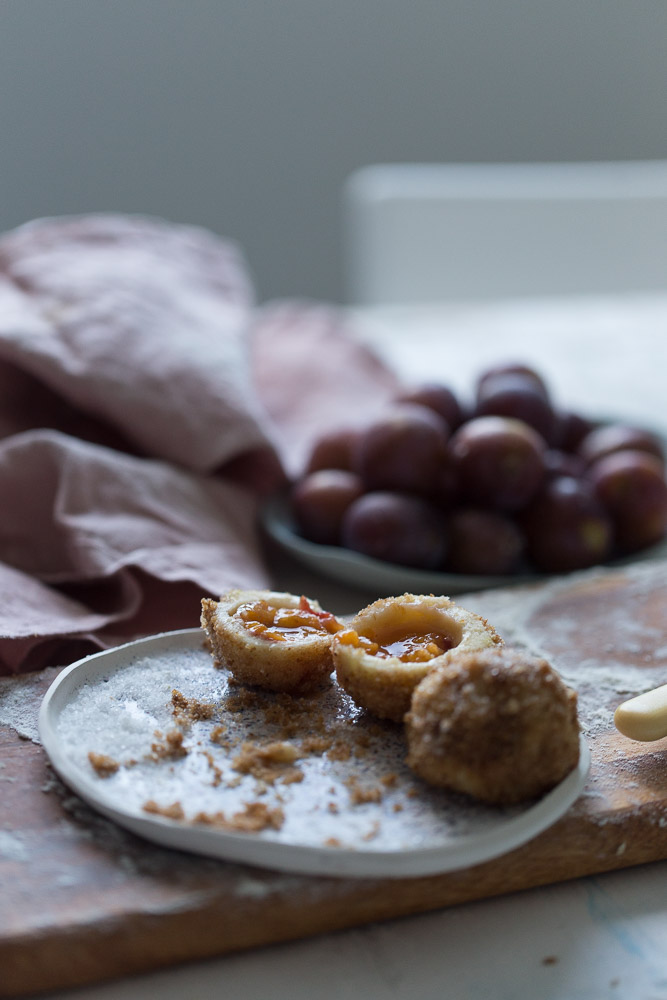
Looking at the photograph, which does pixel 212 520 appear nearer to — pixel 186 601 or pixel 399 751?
pixel 186 601

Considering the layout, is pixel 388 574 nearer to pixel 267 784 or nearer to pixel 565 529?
pixel 565 529

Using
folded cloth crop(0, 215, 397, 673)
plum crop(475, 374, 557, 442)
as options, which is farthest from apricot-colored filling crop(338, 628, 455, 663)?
plum crop(475, 374, 557, 442)

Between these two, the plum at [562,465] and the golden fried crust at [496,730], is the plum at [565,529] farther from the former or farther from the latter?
the golden fried crust at [496,730]

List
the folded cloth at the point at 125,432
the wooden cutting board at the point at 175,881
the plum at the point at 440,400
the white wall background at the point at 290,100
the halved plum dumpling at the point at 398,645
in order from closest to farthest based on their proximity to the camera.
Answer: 1. the wooden cutting board at the point at 175,881
2. the halved plum dumpling at the point at 398,645
3. the folded cloth at the point at 125,432
4. the plum at the point at 440,400
5. the white wall background at the point at 290,100

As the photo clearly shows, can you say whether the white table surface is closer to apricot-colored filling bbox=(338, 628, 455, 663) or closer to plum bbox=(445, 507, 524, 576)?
apricot-colored filling bbox=(338, 628, 455, 663)

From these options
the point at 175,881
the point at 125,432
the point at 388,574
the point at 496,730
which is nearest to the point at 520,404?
the point at 388,574

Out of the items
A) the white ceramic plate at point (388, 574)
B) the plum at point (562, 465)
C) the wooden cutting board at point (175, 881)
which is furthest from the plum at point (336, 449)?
the wooden cutting board at point (175, 881)

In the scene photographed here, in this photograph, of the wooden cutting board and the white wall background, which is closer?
the wooden cutting board

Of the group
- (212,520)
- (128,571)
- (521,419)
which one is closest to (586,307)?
(521,419)
